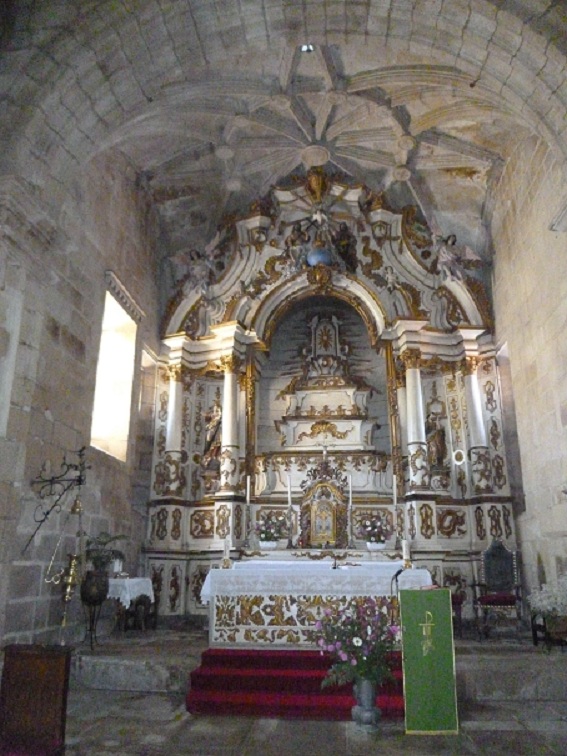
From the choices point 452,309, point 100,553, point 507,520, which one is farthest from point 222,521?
point 452,309

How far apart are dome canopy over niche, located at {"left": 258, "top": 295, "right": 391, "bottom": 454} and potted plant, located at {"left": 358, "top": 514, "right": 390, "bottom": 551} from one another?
4.13 ft

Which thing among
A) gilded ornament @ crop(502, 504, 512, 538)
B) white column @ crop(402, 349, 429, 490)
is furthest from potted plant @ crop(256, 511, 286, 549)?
gilded ornament @ crop(502, 504, 512, 538)

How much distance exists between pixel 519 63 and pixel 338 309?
6.21 m

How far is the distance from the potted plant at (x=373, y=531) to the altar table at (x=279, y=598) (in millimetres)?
2821

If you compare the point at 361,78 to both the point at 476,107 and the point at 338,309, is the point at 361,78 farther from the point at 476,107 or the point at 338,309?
the point at 338,309

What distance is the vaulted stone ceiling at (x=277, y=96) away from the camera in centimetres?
666

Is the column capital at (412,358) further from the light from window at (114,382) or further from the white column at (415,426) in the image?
the light from window at (114,382)

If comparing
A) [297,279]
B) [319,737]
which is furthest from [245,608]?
[297,279]

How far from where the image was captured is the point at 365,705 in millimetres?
4777

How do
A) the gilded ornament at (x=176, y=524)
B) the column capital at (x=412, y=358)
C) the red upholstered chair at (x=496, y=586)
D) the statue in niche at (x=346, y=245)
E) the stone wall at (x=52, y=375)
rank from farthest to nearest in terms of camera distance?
the statue in niche at (x=346, y=245)
the column capital at (x=412, y=358)
the gilded ornament at (x=176, y=524)
the red upholstered chair at (x=496, y=586)
the stone wall at (x=52, y=375)

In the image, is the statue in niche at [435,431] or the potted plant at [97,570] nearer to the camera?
the potted plant at [97,570]

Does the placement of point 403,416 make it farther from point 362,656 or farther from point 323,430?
point 362,656

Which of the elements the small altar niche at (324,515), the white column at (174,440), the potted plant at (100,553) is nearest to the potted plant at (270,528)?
the small altar niche at (324,515)

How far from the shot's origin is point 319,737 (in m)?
4.53
